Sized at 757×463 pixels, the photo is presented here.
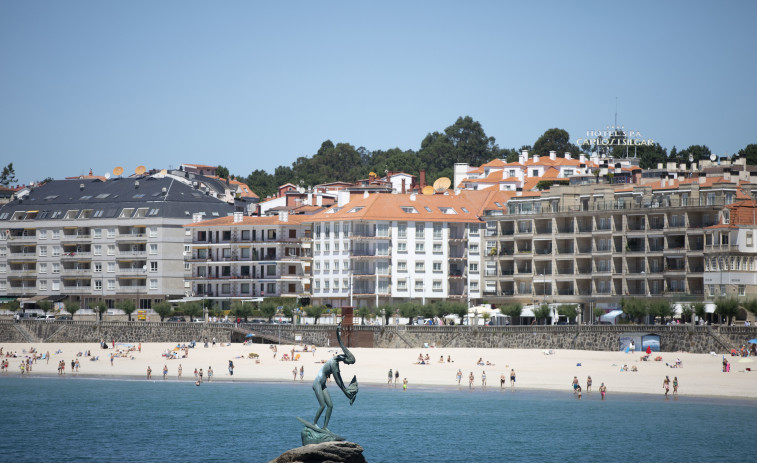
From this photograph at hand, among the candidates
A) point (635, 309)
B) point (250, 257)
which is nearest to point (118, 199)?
point (250, 257)

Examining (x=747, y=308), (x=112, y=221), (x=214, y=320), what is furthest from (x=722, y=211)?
(x=112, y=221)

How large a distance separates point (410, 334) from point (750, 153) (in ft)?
231

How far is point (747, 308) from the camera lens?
98.4 metres

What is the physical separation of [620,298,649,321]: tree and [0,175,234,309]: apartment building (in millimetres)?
57539

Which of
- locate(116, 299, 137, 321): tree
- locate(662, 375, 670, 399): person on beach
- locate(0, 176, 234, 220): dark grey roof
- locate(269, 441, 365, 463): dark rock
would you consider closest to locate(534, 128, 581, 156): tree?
locate(0, 176, 234, 220): dark grey roof

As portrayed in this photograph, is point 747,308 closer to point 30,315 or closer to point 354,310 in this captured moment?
point 354,310

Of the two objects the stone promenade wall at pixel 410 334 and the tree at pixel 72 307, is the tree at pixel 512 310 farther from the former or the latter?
the tree at pixel 72 307

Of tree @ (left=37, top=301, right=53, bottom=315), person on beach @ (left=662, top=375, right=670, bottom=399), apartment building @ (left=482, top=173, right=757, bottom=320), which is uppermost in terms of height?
apartment building @ (left=482, top=173, right=757, bottom=320)

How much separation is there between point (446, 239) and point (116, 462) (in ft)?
230

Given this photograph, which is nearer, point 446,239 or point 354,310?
point 354,310

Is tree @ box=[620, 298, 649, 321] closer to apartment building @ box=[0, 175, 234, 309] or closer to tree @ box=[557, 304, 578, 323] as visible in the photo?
tree @ box=[557, 304, 578, 323]

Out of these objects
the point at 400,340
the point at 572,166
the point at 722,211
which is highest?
the point at 572,166

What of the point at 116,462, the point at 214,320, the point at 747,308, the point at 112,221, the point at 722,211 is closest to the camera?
the point at 116,462

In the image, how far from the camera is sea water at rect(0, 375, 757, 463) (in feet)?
227
